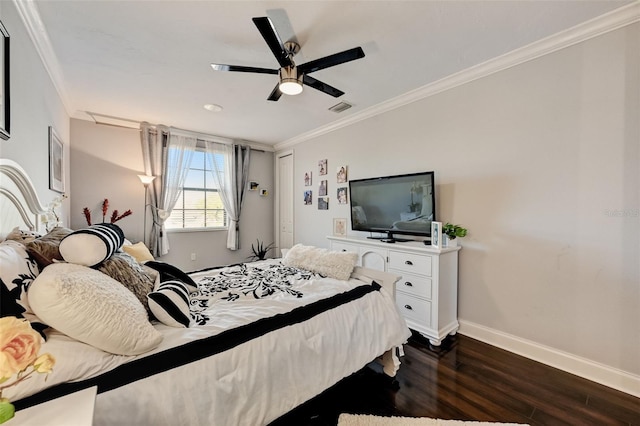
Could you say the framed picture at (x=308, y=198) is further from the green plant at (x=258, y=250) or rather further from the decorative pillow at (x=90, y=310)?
the decorative pillow at (x=90, y=310)

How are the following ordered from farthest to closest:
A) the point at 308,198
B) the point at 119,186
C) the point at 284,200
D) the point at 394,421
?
the point at 284,200 < the point at 308,198 < the point at 119,186 < the point at 394,421

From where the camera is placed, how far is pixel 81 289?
0.88m

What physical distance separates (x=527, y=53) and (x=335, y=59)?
1.64 m

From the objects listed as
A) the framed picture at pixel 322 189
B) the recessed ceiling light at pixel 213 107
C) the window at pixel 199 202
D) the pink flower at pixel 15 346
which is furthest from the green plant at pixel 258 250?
the pink flower at pixel 15 346

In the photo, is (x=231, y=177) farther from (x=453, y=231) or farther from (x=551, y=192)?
(x=551, y=192)

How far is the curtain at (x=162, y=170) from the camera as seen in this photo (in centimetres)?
382

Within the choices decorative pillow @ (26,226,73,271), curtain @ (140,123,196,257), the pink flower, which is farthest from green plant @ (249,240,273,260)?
the pink flower

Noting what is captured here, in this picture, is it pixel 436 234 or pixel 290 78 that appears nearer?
pixel 290 78

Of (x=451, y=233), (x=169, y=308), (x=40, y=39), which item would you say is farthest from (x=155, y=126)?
(x=451, y=233)

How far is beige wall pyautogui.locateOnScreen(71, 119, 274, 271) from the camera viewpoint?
345 centimetres

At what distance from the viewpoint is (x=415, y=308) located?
2.46 meters

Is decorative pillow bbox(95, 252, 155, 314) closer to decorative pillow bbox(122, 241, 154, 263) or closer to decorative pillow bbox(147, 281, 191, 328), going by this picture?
decorative pillow bbox(147, 281, 191, 328)

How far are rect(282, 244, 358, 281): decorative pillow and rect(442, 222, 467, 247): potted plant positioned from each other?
1.05 m

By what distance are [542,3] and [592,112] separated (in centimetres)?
85
